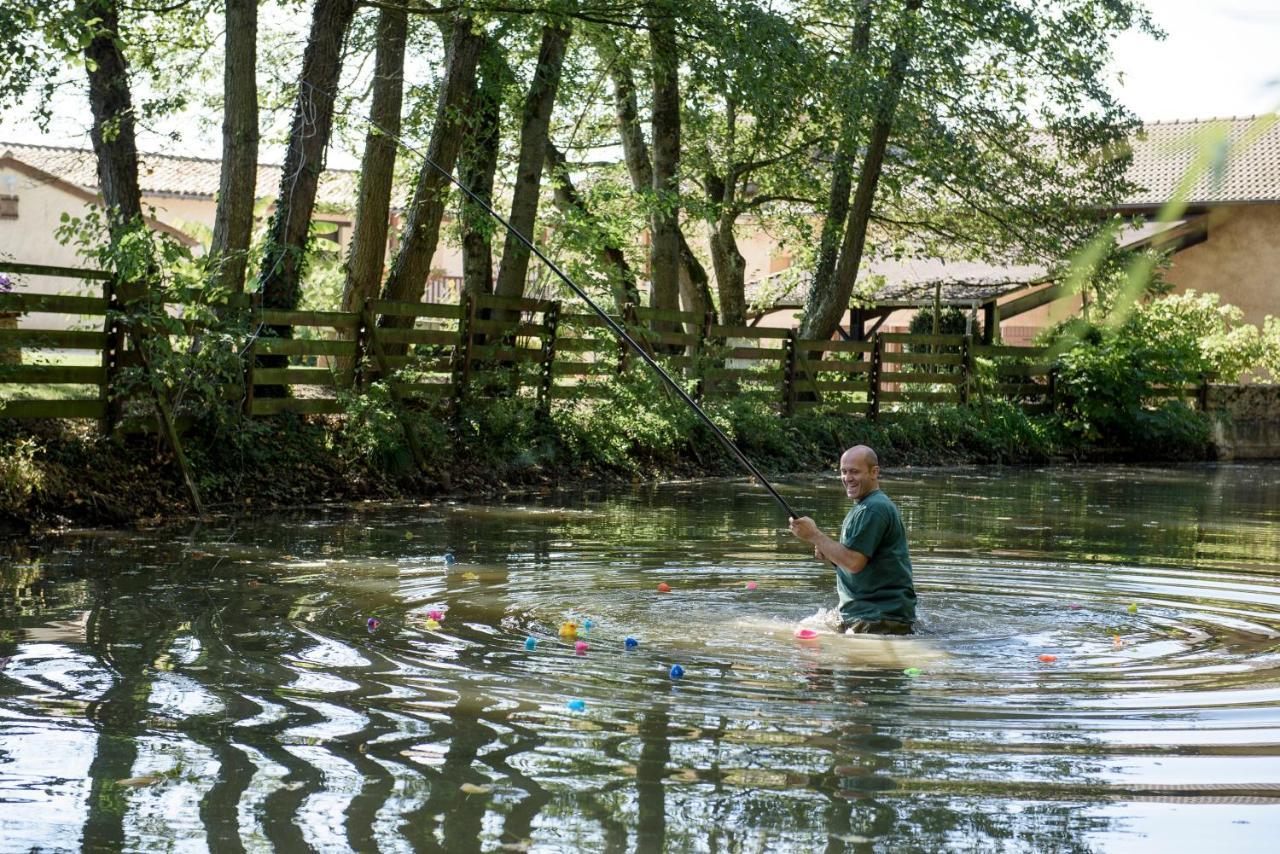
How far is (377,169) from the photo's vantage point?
1723 centimetres

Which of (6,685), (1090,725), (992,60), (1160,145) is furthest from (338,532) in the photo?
(992,60)

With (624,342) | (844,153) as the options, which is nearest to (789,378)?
(844,153)

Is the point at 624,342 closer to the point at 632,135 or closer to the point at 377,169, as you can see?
the point at 377,169

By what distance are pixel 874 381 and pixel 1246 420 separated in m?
8.63

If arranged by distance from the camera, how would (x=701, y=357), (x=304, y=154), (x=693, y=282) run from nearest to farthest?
(x=304, y=154) → (x=701, y=357) → (x=693, y=282)

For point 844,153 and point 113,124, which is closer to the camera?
point 113,124

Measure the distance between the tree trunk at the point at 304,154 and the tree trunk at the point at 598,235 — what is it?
474 centimetres

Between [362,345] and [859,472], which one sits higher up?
[362,345]

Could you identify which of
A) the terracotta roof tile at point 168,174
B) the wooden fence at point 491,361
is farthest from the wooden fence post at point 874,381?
the terracotta roof tile at point 168,174

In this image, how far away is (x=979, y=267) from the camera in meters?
33.7

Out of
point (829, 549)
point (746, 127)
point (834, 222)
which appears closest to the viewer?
point (829, 549)

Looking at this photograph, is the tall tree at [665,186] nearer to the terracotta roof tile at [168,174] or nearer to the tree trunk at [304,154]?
the tree trunk at [304,154]

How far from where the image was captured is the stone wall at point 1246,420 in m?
28.2

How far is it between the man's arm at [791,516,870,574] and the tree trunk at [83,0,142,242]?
940 centimetres
